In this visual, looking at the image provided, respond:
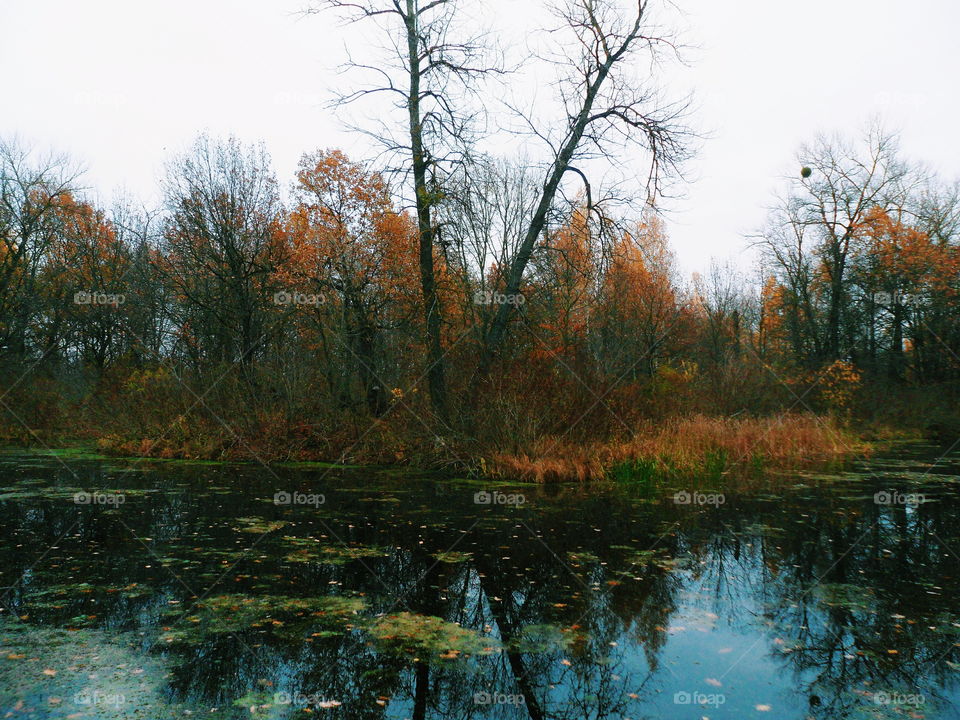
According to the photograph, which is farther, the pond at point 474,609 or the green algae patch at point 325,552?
the green algae patch at point 325,552

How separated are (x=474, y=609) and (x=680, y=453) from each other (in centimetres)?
920

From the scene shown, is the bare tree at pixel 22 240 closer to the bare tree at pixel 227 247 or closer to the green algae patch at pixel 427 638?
the bare tree at pixel 227 247

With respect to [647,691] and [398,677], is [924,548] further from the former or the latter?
[398,677]

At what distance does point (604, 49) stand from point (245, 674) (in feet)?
57.7

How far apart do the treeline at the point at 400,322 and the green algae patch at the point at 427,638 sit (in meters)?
8.38

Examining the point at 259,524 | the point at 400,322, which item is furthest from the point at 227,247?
the point at 259,524

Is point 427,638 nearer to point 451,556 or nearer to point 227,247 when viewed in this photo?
point 451,556

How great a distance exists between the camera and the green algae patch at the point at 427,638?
4.51m

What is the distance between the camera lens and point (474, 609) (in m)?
5.43

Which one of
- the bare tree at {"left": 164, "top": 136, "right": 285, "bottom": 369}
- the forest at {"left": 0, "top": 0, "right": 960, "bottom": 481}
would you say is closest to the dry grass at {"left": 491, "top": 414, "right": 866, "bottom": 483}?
the forest at {"left": 0, "top": 0, "right": 960, "bottom": 481}

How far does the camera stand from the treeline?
1555cm

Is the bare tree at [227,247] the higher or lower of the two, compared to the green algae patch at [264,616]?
higher

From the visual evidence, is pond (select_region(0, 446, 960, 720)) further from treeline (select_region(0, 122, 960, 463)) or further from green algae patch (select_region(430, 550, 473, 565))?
treeline (select_region(0, 122, 960, 463))

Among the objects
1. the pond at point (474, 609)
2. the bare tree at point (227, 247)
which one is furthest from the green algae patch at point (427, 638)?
the bare tree at point (227, 247)
